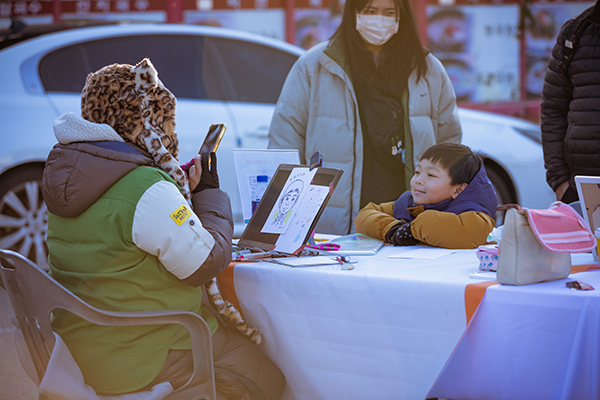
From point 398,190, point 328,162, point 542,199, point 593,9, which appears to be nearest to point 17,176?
point 328,162

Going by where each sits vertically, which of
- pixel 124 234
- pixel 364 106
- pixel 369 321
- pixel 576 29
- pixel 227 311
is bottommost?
pixel 227 311

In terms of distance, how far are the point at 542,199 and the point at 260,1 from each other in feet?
12.2

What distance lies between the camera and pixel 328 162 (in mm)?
2764

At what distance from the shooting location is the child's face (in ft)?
6.96

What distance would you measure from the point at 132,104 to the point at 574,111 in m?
2.03

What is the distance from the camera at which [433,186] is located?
2.12 m

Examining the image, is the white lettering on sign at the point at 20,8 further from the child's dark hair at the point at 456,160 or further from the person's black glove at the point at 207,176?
the child's dark hair at the point at 456,160

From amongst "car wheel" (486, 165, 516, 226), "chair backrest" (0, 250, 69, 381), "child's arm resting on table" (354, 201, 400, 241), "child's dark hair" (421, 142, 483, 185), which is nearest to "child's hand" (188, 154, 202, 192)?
"chair backrest" (0, 250, 69, 381)

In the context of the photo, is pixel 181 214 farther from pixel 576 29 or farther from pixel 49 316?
pixel 576 29

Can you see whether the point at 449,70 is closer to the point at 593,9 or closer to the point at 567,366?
the point at 593,9

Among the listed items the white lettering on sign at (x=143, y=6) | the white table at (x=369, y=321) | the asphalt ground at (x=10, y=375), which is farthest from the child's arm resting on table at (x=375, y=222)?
the white lettering on sign at (x=143, y=6)

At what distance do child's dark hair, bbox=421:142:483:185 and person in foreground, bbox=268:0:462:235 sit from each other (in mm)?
591

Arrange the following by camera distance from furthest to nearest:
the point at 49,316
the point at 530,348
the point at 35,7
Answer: the point at 35,7, the point at 49,316, the point at 530,348

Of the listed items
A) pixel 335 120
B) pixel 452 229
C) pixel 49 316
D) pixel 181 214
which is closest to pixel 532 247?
pixel 452 229
